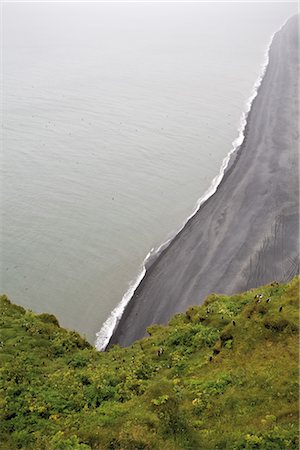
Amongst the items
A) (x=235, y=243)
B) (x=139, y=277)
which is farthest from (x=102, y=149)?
(x=139, y=277)

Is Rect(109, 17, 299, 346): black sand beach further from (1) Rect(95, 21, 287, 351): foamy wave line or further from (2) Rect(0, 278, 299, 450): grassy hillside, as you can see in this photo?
(2) Rect(0, 278, 299, 450): grassy hillside

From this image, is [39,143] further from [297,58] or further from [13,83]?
[297,58]

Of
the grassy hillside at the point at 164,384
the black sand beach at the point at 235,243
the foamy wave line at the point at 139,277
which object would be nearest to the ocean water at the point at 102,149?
the foamy wave line at the point at 139,277

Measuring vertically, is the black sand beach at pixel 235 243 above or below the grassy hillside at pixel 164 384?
above

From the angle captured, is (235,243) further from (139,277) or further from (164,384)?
(164,384)

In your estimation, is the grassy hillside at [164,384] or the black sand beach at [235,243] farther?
the black sand beach at [235,243]

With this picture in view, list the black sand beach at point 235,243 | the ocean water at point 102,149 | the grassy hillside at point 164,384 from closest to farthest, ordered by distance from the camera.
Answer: the grassy hillside at point 164,384 → the black sand beach at point 235,243 → the ocean water at point 102,149

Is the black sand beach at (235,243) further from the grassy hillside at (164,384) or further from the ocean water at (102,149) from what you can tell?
the grassy hillside at (164,384)
